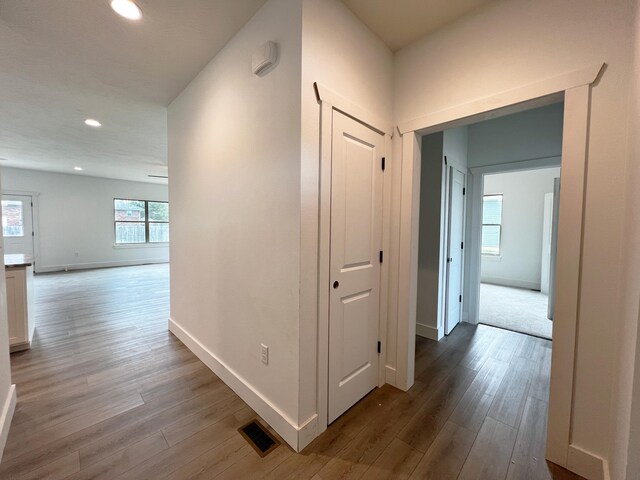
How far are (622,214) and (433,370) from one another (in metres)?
1.82

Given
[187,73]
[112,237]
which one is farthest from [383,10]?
[112,237]

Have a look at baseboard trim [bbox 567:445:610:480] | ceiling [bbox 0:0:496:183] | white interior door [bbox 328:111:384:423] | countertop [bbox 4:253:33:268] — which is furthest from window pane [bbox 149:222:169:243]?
baseboard trim [bbox 567:445:610:480]

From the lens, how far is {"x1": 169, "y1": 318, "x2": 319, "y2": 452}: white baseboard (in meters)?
1.55

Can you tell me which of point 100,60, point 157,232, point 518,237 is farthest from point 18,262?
→ point 518,237

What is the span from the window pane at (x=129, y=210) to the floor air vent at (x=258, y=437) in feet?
28.1

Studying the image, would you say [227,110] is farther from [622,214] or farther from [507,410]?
[507,410]

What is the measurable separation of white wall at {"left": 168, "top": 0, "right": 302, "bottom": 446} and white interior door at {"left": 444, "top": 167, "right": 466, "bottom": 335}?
7.67 ft

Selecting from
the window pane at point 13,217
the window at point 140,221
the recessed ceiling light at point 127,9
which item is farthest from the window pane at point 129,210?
the recessed ceiling light at point 127,9

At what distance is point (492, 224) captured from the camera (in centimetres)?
624

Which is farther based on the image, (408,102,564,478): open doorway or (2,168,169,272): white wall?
(2,168,169,272): white wall

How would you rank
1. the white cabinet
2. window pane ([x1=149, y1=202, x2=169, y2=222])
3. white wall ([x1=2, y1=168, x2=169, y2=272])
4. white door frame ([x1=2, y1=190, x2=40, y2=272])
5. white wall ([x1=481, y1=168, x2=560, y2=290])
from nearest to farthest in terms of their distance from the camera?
the white cabinet < white wall ([x1=481, y1=168, x2=560, y2=290]) < white door frame ([x1=2, y1=190, x2=40, y2=272]) < white wall ([x1=2, y1=168, x2=169, y2=272]) < window pane ([x1=149, y1=202, x2=169, y2=222])

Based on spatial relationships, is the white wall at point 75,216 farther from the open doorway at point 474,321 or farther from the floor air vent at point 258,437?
the open doorway at point 474,321

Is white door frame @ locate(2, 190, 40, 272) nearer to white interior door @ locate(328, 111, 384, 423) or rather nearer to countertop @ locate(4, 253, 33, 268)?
countertop @ locate(4, 253, 33, 268)

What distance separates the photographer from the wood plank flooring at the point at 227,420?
1431 mm
